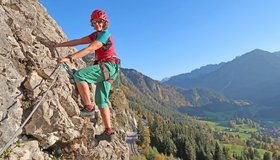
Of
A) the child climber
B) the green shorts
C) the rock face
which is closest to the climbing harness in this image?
the child climber

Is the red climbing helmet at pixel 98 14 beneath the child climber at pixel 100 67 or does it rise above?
above

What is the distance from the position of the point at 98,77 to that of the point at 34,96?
14.3ft

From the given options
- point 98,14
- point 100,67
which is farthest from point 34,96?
point 98,14

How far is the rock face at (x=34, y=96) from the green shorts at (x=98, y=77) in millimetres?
3196

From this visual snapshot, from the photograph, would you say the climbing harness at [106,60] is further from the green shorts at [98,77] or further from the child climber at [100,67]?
the green shorts at [98,77]

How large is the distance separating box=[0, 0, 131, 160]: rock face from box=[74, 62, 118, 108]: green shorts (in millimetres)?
3196

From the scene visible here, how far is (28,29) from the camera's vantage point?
17.0 m

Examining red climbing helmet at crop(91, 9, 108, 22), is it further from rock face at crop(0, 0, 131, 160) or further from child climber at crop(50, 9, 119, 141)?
rock face at crop(0, 0, 131, 160)

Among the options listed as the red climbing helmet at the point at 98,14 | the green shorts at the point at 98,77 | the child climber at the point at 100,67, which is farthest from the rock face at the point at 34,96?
the red climbing helmet at the point at 98,14

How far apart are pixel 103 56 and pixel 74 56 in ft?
5.42

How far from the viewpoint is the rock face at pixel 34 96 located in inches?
521

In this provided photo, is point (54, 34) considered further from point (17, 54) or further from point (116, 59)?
point (116, 59)

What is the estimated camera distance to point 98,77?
39.1 feet

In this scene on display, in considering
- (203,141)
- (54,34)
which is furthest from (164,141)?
(54,34)
